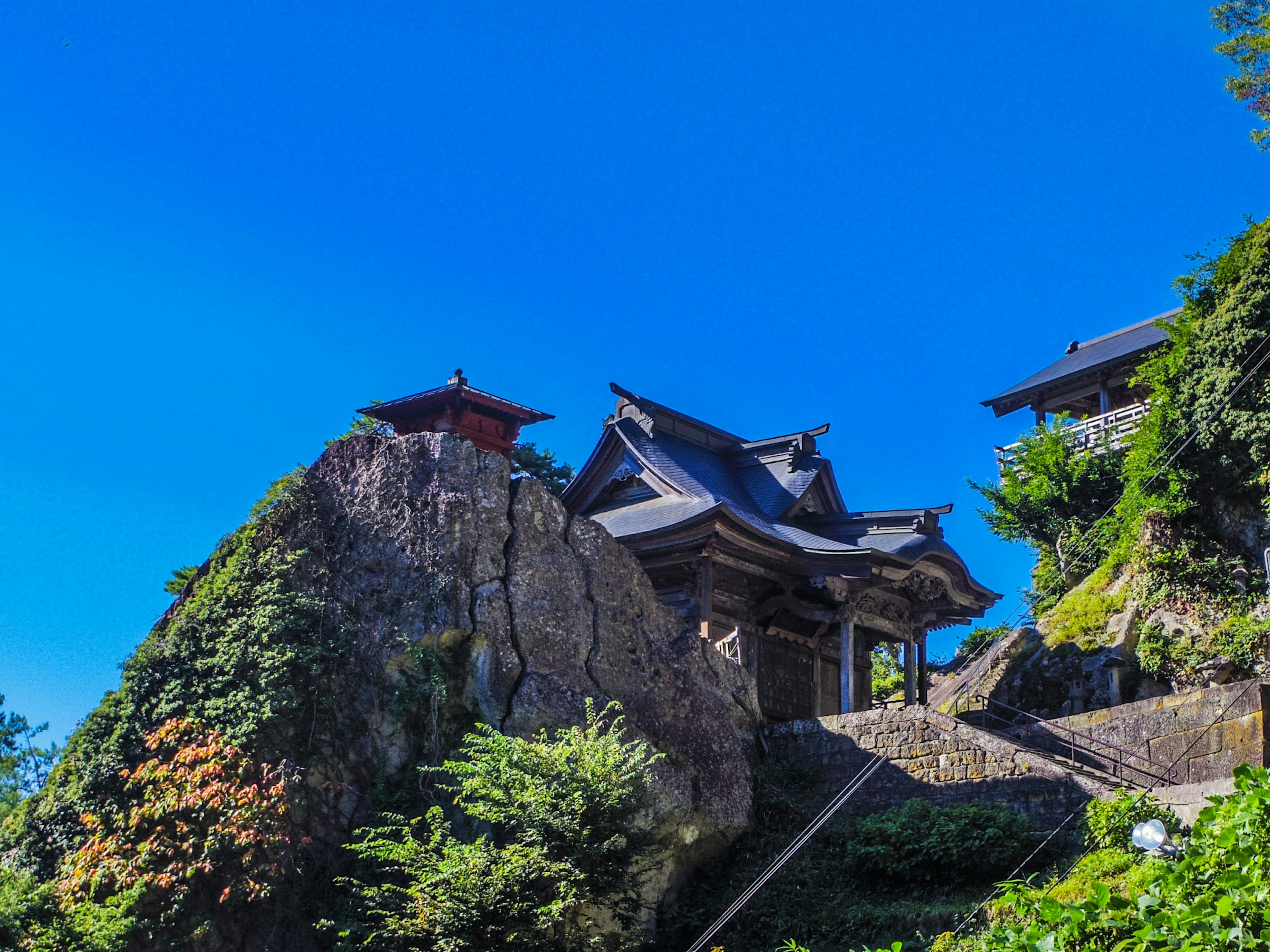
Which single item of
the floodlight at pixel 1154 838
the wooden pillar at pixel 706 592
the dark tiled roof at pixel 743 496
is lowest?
the floodlight at pixel 1154 838

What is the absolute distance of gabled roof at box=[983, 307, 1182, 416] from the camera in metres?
37.2

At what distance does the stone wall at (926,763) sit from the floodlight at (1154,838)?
7600 mm

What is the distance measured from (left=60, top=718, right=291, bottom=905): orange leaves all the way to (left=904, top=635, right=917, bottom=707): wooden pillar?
13466mm

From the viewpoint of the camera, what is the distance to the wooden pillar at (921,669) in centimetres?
2689

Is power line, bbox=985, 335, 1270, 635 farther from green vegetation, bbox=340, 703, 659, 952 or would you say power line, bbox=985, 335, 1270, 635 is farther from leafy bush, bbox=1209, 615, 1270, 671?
green vegetation, bbox=340, 703, 659, 952

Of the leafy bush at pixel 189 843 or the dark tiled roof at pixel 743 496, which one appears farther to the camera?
Result: the dark tiled roof at pixel 743 496

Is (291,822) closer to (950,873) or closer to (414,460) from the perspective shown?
(414,460)

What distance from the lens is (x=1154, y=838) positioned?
10.3 m

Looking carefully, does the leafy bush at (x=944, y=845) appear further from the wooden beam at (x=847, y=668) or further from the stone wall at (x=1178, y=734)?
the wooden beam at (x=847, y=668)

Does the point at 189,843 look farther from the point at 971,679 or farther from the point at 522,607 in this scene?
the point at 971,679

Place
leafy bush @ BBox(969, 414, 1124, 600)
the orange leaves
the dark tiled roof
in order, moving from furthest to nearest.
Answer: leafy bush @ BBox(969, 414, 1124, 600) < the dark tiled roof < the orange leaves

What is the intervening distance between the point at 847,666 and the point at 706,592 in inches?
118

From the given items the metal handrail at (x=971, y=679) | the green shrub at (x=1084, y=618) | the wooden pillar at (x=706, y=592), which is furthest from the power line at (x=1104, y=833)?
the green shrub at (x=1084, y=618)

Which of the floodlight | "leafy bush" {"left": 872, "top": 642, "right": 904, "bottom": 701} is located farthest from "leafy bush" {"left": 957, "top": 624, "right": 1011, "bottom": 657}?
the floodlight
